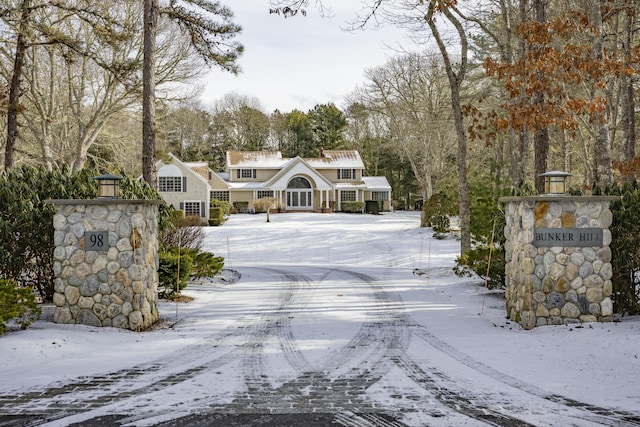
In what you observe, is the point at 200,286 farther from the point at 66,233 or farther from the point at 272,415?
the point at 272,415

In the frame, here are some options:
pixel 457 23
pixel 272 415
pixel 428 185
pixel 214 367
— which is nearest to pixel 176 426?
pixel 272 415

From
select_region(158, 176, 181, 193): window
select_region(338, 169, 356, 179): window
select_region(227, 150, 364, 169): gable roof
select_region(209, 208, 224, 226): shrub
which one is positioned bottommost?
select_region(209, 208, 224, 226): shrub

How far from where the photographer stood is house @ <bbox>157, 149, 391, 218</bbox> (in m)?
35.6

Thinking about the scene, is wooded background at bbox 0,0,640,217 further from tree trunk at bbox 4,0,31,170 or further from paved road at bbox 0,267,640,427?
paved road at bbox 0,267,640,427

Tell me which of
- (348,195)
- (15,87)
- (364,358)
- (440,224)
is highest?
(15,87)

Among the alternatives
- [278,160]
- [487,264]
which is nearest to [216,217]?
[278,160]

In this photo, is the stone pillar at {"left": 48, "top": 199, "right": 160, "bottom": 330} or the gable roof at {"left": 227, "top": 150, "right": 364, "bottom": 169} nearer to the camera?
the stone pillar at {"left": 48, "top": 199, "right": 160, "bottom": 330}

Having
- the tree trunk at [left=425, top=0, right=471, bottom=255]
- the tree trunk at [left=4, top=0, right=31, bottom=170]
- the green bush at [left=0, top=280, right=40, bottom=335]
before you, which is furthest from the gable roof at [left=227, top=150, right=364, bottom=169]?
the green bush at [left=0, top=280, right=40, bottom=335]

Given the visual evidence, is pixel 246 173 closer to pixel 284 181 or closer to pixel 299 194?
pixel 284 181

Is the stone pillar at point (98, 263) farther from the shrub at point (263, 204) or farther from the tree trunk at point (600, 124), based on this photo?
the shrub at point (263, 204)

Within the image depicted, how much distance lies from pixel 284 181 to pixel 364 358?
117 feet

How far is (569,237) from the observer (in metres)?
6.71

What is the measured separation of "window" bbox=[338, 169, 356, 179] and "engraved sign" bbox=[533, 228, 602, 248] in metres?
38.2

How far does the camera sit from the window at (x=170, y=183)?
35375 mm
